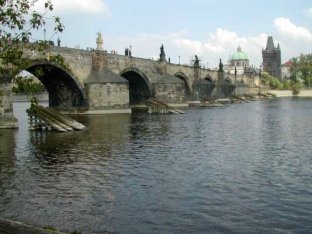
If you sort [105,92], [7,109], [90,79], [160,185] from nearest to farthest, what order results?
[160,185]
[7,109]
[90,79]
[105,92]

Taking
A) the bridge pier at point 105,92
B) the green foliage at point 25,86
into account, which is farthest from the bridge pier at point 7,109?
the green foliage at point 25,86

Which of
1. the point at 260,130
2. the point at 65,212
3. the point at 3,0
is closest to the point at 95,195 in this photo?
the point at 65,212

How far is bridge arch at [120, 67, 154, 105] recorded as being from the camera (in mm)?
71988

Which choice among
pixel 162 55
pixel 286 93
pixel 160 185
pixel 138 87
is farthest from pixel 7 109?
pixel 286 93

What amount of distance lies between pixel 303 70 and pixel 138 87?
123 m

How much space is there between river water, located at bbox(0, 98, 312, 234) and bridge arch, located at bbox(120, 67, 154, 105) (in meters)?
43.1

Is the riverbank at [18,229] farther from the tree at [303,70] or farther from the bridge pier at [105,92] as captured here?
the tree at [303,70]

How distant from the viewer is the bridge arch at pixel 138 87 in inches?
2834

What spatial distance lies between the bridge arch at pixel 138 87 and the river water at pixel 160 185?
1699 inches

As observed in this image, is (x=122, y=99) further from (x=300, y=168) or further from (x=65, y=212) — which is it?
(x=65, y=212)

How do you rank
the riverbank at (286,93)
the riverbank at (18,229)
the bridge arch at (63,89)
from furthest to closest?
the riverbank at (286,93) → the bridge arch at (63,89) → the riverbank at (18,229)

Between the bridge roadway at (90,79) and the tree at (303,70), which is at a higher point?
the tree at (303,70)

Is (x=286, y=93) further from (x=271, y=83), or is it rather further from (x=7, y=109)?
(x=7, y=109)

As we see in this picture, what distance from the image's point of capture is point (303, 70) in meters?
182
